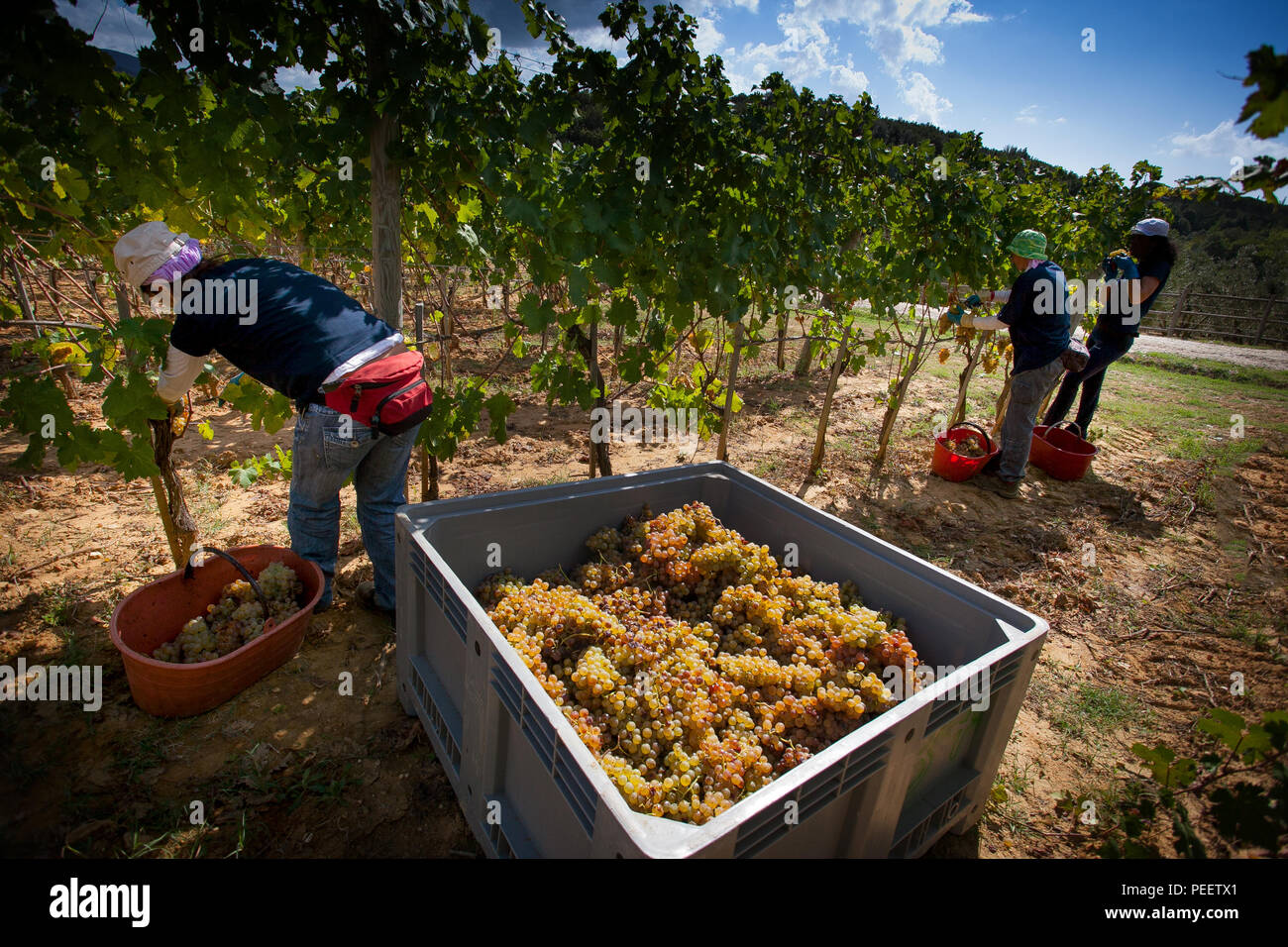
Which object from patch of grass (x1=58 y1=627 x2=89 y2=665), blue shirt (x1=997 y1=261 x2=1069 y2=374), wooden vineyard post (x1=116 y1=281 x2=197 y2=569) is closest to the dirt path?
blue shirt (x1=997 y1=261 x2=1069 y2=374)

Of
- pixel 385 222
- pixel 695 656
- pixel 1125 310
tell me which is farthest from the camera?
pixel 1125 310

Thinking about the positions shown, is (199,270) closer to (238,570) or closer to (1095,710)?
(238,570)

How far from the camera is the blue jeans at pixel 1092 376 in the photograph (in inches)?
236

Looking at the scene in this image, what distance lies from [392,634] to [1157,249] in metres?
6.97

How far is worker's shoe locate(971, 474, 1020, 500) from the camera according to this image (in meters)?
5.47

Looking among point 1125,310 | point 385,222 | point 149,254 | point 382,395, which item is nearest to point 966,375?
point 1125,310

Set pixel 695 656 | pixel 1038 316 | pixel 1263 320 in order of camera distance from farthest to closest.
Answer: pixel 1263 320 < pixel 1038 316 < pixel 695 656

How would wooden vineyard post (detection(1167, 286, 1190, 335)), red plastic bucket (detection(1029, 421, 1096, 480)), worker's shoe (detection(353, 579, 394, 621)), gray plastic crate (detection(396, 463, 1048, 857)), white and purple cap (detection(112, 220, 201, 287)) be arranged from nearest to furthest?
gray plastic crate (detection(396, 463, 1048, 857))
white and purple cap (detection(112, 220, 201, 287))
worker's shoe (detection(353, 579, 394, 621))
red plastic bucket (detection(1029, 421, 1096, 480))
wooden vineyard post (detection(1167, 286, 1190, 335))

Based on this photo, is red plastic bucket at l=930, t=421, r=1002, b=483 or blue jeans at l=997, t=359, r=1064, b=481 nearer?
blue jeans at l=997, t=359, r=1064, b=481

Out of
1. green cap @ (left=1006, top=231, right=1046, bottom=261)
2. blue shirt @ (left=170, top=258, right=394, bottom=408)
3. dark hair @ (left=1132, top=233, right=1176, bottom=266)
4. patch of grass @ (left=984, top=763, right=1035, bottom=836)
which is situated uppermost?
dark hair @ (left=1132, top=233, right=1176, bottom=266)

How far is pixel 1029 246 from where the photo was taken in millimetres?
4723

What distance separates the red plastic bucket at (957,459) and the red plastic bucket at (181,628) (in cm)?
502

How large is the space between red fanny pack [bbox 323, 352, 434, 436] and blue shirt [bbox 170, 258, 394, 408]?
0.10m

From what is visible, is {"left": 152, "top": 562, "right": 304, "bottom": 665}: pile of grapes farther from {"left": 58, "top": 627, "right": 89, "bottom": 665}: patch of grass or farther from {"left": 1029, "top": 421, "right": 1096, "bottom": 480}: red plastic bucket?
{"left": 1029, "top": 421, "right": 1096, "bottom": 480}: red plastic bucket
